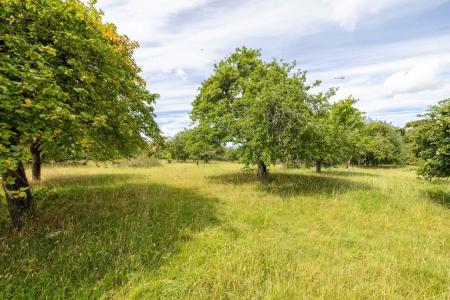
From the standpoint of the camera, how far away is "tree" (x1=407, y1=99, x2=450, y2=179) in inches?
414

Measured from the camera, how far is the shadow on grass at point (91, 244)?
4.20 m

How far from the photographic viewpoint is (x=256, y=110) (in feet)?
40.6

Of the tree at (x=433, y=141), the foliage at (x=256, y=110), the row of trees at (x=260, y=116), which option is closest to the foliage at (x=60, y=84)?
the row of trees at (x=260, y=116)

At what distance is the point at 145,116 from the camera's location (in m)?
8.51

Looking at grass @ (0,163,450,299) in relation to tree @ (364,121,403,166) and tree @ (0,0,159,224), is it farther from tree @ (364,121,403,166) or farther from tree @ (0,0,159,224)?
tree @ (364,121,403,166)

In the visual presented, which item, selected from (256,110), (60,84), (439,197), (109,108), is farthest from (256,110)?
(439,197)

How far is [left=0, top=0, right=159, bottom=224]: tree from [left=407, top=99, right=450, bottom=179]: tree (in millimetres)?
12439

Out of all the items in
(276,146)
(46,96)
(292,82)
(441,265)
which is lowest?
(441,265)

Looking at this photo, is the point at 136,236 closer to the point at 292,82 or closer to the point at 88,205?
the point at 88,205

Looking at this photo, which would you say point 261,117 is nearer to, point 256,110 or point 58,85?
point 256,110

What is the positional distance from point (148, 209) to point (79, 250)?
320cm

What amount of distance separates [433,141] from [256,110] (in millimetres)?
8120

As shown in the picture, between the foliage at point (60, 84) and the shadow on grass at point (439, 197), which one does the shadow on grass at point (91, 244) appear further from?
the shadow on grass at point (439, 197)

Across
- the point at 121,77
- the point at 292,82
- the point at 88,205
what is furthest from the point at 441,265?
the point at 292,82
